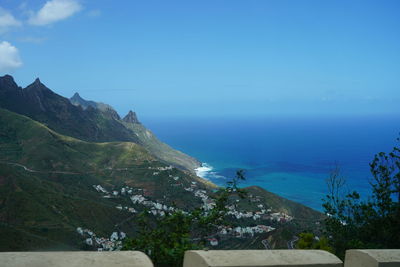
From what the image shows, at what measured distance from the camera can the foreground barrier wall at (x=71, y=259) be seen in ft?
6.10

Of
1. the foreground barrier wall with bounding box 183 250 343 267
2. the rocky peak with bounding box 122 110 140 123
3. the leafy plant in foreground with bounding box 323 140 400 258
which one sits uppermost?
the rocky peak with bounding box 122 110 140 123

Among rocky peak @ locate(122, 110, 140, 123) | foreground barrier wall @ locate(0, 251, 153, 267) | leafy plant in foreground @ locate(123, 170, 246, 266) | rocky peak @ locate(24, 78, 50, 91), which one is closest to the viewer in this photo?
foreground barrier wall @ locate(0, 251, 153, 267)

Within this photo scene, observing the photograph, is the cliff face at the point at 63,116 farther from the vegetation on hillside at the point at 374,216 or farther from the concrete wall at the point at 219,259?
the concrete wall at the point at 219,259

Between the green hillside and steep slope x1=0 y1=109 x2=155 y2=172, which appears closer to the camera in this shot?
the green hillside

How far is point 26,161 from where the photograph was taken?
62000mm

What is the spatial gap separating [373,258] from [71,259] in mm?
1755

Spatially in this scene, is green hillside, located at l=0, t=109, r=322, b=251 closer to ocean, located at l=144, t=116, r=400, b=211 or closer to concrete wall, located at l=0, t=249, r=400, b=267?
ocean, located at l=144, t=116, r=400, b=211

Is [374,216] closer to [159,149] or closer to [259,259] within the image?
[259,259]

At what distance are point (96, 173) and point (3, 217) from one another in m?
34.6

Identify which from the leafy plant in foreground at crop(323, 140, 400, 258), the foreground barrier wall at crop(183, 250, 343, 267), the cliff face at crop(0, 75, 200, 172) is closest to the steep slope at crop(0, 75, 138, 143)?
the cliff face at crop(0, 75, 200, 172)

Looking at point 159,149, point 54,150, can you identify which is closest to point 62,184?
point 54,150

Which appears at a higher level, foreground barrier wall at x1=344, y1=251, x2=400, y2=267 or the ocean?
the ocean

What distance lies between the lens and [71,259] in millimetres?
1938

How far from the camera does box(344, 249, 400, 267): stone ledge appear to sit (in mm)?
2221
